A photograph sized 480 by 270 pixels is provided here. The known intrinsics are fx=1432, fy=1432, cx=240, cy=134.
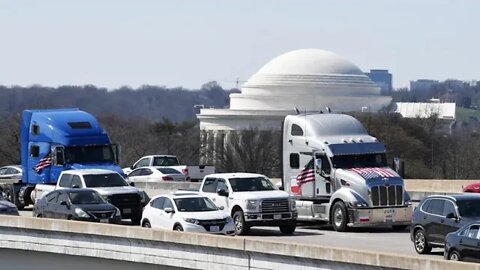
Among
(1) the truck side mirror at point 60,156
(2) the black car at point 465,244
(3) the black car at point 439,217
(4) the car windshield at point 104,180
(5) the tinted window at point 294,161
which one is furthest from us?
(1) the truck side mirror at point 60,156

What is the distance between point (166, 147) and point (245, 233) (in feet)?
271

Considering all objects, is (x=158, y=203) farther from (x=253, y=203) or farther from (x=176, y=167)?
(x=176, y=167)

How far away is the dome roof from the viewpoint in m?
165

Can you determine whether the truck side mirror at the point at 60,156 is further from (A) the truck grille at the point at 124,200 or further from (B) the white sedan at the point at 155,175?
(B) the white sedan at the point at 155,175

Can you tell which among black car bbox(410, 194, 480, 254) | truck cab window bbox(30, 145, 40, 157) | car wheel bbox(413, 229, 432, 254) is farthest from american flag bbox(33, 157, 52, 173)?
car wheel bbox(413, 229, 432, 254)

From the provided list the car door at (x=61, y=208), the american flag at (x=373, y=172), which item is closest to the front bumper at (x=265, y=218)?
the american flag at (x=373, y=172)

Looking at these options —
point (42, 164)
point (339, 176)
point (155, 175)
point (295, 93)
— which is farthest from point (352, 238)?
point (295, 93)

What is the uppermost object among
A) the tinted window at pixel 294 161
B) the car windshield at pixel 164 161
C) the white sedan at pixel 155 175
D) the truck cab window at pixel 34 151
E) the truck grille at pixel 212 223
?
the tinted window at pixel 294 161

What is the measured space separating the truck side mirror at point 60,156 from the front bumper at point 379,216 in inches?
527

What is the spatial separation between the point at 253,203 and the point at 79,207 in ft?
16.3

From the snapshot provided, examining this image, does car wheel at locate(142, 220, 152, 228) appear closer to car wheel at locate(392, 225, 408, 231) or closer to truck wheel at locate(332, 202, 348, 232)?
truck wheel at locate(332, 202, 348, 232)

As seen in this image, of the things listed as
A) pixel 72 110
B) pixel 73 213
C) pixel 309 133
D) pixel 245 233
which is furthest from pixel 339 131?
pixel 72 110

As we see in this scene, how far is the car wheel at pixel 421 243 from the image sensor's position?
107 ft

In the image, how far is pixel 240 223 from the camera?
129 ft
